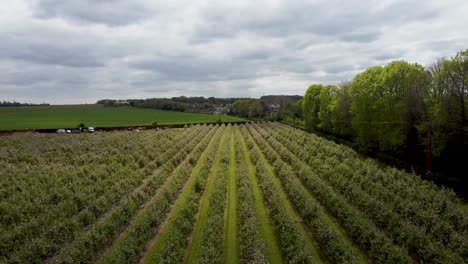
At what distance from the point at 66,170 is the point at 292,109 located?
9700 cm

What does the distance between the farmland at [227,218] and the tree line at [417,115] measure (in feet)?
23.7

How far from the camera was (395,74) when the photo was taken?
128 ft

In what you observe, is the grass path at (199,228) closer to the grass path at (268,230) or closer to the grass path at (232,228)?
the grass path at (232,228)

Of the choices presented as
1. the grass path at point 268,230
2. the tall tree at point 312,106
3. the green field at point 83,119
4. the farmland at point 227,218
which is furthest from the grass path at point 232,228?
the green field at point 83,119

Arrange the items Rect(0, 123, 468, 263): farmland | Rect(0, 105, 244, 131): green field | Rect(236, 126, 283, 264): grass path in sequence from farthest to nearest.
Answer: Rect(0, 105, 244, 131): green field < Rect(236, 126, 283, 264): grass path < Rect(0, 123, 468, 263): farmland

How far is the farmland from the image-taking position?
1392 cm

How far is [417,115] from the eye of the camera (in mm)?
36250

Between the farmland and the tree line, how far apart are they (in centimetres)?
724

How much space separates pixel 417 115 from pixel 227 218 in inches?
1192

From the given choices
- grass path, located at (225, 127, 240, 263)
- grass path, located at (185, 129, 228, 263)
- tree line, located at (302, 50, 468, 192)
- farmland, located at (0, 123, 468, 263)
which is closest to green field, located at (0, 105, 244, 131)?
farmland, located at (0, 123, 468, 263)

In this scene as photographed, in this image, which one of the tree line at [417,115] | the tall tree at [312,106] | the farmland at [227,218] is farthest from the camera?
the tall tree at [312,106]

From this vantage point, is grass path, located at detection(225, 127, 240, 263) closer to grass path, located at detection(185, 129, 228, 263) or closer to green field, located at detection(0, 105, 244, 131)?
grass path, located at detection(185, 129, 228, 263)

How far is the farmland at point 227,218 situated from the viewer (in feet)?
45.7

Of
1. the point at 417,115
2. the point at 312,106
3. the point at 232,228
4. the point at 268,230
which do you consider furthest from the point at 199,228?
the point at 312,106
